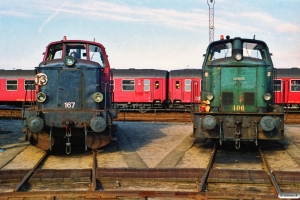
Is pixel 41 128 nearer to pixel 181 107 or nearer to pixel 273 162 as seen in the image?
pixel 273 162

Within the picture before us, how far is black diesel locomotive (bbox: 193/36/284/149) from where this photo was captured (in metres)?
9.43

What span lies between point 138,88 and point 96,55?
16.3m

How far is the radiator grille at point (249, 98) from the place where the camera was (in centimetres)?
1016

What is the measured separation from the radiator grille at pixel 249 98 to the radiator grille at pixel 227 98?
354 millimetres

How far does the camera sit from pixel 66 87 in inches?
388

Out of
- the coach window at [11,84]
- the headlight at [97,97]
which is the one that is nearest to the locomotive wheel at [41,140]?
the headlight at [97,97]

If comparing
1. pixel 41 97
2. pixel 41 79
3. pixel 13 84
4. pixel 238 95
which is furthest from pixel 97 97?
pixel 13 84

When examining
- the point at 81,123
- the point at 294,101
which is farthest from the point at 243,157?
the point at 294,101

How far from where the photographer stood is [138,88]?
2692 cm

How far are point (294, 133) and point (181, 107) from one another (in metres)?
13.2

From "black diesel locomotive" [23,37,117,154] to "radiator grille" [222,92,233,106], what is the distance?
2.89 metres

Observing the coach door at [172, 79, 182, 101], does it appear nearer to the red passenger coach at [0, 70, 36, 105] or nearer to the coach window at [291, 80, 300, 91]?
the coach window at [291, 80, 300, 91]

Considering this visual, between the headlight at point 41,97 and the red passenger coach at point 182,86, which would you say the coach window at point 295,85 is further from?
the headlight at point 41,97

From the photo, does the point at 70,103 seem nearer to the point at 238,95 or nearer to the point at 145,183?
the point at 145,183
